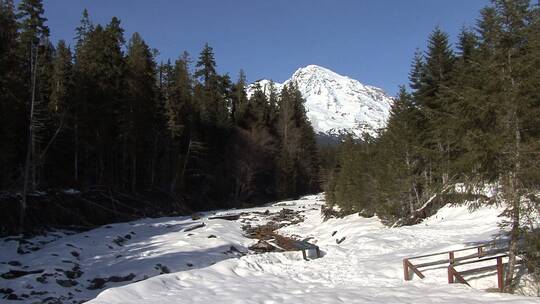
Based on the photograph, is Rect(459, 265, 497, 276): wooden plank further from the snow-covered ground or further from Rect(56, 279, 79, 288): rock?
Rect(56, 279, 79, 288): rock

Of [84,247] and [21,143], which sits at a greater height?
[21,143]

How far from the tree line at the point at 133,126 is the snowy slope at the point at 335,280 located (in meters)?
17.9

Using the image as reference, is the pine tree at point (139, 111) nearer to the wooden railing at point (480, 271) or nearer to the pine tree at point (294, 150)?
the pine tree at point (294, 150)

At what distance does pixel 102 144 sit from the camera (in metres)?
38.8

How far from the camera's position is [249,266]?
15.0 m

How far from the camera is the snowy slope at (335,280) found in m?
10.5

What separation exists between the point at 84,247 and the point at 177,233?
6306mm

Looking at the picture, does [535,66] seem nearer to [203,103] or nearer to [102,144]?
[102,144]

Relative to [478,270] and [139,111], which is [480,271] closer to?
[478,270]

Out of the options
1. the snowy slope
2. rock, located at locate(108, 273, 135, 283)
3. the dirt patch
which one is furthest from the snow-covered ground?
the dirt patch

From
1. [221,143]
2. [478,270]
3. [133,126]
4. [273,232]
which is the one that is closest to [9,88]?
[133,126]

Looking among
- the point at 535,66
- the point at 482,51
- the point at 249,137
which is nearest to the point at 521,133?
the point at 535,66

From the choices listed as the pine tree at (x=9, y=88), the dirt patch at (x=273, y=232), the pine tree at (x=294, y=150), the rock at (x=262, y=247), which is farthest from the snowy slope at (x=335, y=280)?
the pine tree at (x=294, y=150)

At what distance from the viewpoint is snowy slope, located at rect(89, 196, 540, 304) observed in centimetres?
1054
